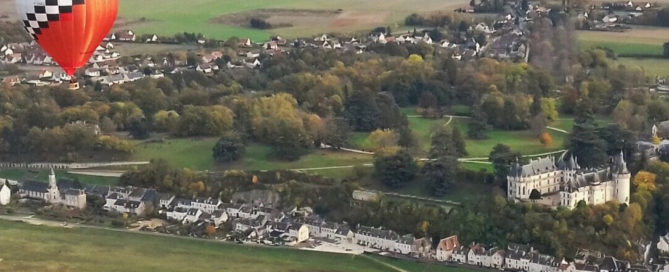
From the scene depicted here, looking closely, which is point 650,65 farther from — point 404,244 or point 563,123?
point 404,244

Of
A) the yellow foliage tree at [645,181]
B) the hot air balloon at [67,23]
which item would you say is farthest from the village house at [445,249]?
the hot air balloon at [67,23]

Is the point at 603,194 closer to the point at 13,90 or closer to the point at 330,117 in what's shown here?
the point at 330,117

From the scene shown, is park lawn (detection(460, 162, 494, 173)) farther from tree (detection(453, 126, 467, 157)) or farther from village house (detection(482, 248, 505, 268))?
village house (detection(482, 248, 505, 268))

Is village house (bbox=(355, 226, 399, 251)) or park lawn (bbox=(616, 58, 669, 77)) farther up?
park lawn (bbox=(616, 58, 669, 77))

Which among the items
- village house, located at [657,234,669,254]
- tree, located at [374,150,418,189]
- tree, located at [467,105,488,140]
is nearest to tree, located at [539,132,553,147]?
tree, located at [467,105,488,140]

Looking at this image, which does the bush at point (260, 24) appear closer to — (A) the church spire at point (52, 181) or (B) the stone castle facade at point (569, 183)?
(A) the church spire at point (52, 181)

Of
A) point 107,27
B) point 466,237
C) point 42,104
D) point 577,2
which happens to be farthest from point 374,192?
point 577,2
